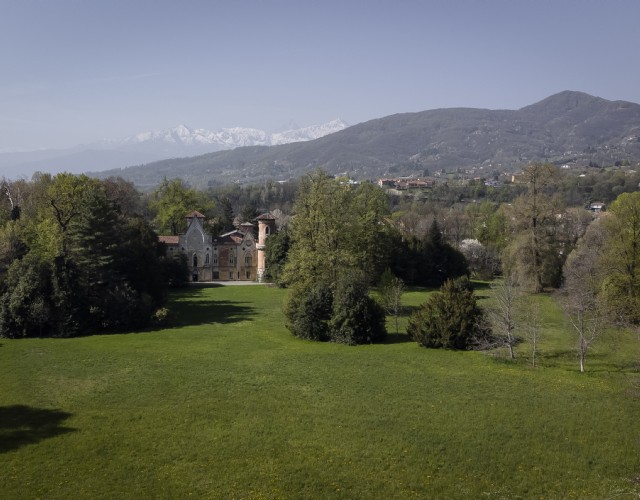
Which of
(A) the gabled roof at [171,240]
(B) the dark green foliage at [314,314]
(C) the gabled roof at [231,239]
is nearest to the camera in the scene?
(B) the dark green foliage at [314,314]

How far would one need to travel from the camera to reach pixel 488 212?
9300 centimetres

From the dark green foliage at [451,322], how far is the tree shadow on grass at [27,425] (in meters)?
18.1

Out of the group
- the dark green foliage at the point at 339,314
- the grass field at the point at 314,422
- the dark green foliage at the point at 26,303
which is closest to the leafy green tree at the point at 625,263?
the grass field at the point at 314,422

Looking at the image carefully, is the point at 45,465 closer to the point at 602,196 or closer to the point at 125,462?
the point at 125,462

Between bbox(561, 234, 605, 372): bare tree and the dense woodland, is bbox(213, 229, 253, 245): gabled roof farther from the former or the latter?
bbox(561, 234, 605, 372): bare tree

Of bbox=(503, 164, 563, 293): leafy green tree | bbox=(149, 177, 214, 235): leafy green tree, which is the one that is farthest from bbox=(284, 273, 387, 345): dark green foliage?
bbox=(149, 177, 214, 235): leafy green tree

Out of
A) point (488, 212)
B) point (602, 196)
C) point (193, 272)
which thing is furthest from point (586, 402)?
point (602, 196)

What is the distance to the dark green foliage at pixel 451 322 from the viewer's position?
28797 millimetres

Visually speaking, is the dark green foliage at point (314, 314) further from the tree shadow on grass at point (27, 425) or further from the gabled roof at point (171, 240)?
the gabled roof at point (171, 240)

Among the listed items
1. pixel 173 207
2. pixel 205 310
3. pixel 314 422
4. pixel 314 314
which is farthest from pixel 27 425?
pixel 173 207

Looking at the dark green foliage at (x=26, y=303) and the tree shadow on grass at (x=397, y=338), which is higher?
the dark green foliage at (x=26, y=303)

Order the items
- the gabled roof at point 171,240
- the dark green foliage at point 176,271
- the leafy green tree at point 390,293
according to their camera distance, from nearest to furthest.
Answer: the leafy green tree at point 390,293 < the dark green foliage at point 176,271 < the gabled roof at point 171,240

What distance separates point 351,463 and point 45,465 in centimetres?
862

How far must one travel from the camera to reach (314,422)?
18.2 meters
